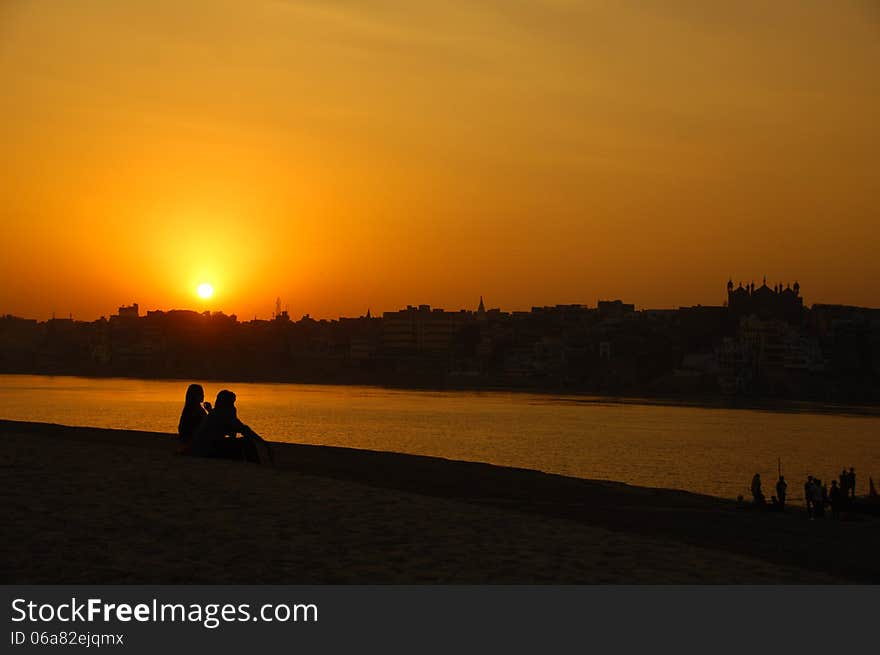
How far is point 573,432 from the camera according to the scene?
8106 centimetres

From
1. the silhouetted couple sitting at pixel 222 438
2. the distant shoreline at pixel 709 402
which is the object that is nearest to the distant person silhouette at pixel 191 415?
the silhouetted couple sitting at pixel 222 438

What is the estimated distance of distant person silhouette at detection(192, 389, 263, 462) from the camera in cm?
1520

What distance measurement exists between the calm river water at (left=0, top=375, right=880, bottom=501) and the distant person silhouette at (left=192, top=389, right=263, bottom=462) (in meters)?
27.0

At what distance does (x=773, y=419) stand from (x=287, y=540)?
338 feet

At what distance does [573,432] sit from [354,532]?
7213 cm

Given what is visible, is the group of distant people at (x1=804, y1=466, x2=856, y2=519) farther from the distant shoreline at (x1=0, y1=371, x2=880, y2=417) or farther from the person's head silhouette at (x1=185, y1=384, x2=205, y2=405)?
the distant shoreline at (x1=0, y1=371, x2=880, y2=417)

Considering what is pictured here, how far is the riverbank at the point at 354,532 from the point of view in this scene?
27.1 feet

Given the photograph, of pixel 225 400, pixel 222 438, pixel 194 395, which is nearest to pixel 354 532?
pixel 225 400

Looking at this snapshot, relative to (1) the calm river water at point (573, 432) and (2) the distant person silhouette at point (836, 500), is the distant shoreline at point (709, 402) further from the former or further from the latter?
(2) the distant person silhouette at point (836, 500)

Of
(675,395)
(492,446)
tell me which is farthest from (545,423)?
(675,395)

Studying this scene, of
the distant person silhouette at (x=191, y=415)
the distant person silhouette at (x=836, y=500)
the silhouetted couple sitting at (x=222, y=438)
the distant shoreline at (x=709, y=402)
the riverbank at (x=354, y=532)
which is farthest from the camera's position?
the distant shoreline at (x=709, y=402)

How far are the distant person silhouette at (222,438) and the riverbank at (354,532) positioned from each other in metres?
0.49
